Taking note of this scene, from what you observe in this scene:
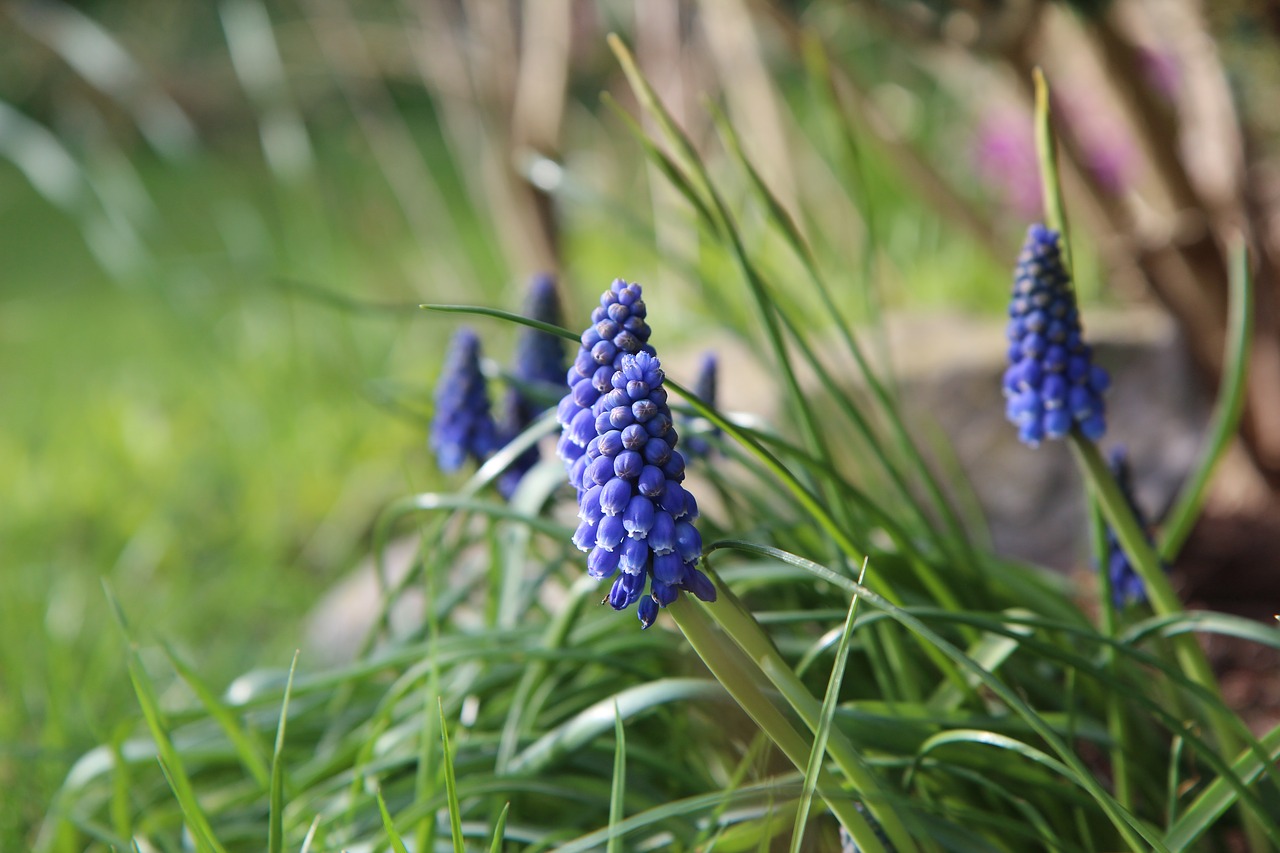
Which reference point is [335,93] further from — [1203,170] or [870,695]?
[870,695]

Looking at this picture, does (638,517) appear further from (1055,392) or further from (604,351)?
(1055,392)

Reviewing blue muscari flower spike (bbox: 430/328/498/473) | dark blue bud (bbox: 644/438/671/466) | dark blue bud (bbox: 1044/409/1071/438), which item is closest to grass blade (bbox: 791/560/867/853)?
dark blue bud (bbox: 644/438/671/466)

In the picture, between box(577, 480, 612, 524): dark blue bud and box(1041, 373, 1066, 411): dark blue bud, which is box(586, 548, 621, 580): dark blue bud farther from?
box(1041, 373, 1066, 411): dark blue bud

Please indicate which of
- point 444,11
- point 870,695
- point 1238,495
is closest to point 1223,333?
point 1238,495

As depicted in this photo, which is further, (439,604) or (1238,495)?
(1238,495)

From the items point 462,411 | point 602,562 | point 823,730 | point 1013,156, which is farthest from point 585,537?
point 1013,156

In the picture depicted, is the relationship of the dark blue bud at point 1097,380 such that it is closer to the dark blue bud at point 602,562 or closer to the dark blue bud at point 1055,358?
the dark blue bud at point 1055,358
